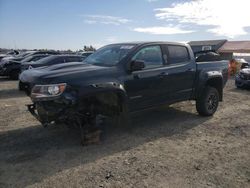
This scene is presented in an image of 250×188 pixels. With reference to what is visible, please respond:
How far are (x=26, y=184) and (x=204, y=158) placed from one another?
2.73 metres

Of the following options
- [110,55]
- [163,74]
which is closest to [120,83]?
[110,55]

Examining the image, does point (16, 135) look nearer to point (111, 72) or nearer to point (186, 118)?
point (111, 72)

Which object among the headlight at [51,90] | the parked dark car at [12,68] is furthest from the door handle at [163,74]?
the parked dark car at [12,68]

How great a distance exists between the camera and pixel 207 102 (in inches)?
305

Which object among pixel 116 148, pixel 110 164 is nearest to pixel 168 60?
pixel 116 148

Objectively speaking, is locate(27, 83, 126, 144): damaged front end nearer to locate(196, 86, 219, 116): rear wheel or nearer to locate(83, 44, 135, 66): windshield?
locate(83, 44, 135, 66): windshield

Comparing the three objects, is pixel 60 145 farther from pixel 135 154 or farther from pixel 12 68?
pixel 12 68

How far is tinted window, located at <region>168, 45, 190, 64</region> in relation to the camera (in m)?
6.86

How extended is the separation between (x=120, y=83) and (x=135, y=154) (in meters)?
1.33

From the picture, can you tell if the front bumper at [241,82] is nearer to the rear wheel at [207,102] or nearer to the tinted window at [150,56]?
the rear wheel at [207,102]

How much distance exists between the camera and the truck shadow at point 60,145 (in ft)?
14.7

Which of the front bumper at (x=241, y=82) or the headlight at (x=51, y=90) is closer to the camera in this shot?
the headlight at (x=51, y=90)

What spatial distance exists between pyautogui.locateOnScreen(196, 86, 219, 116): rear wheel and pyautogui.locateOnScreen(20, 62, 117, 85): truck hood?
3043 mm

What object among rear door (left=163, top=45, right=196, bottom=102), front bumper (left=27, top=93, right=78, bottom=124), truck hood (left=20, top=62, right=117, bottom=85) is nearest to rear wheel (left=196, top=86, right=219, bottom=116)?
rear door (left=163, top=45, right=196, bottom=102)
